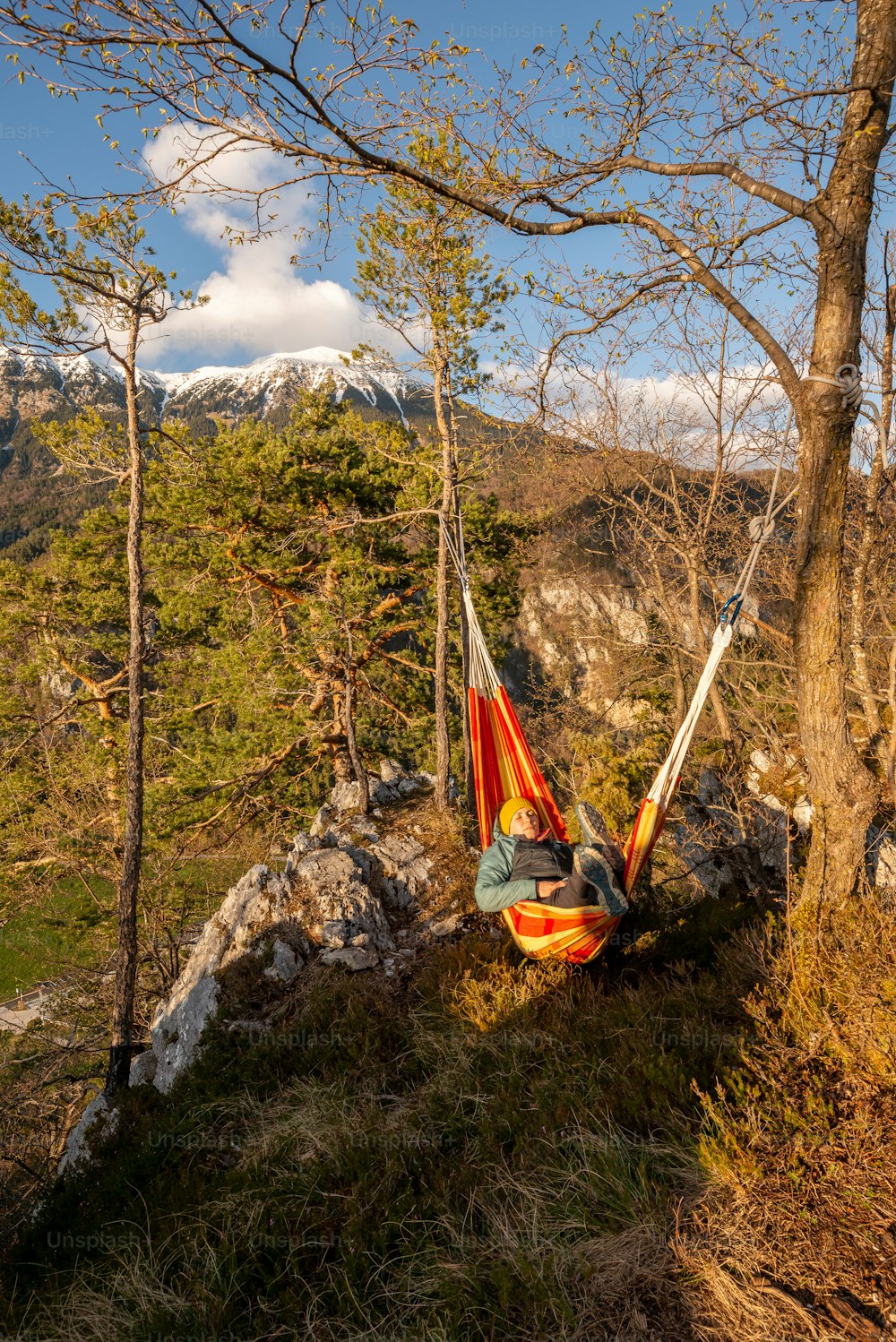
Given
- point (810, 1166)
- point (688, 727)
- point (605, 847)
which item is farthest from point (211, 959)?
point (810, 1166)

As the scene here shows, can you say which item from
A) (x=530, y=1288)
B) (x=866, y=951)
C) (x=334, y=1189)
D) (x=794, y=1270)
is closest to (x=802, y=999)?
(x=866, y=951)

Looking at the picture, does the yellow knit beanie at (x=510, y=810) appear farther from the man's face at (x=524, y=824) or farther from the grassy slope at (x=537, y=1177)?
the grassy slope at (x=537, y=1177)

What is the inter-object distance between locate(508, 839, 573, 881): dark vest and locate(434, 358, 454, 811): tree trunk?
148 inches

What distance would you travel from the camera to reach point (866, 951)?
2.72 meters

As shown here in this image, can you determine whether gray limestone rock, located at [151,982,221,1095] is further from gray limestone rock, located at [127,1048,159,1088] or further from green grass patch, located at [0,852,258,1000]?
green grass patch, located at [0,852,258,1000]

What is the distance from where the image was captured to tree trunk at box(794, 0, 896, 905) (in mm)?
2584

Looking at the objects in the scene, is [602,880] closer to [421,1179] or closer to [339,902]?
[421,1179]

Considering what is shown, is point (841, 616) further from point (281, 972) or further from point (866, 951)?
point (281, 972)

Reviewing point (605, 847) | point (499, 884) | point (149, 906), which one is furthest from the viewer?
point (149, 906)

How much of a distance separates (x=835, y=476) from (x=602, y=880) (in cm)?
221

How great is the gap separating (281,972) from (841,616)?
15.1ft

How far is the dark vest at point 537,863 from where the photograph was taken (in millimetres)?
3797

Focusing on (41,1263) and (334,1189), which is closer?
(334,1189)

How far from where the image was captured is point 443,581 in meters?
7.95
